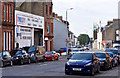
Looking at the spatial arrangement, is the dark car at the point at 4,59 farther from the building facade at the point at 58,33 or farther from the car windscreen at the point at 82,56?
the building facade at the point at 58,33

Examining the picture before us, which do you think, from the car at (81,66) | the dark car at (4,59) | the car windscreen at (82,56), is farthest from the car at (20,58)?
the car at (81,66)

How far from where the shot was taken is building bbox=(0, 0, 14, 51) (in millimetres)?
45719

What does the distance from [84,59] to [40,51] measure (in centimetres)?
2069

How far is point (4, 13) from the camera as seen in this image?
46812mm

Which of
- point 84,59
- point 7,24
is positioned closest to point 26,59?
point 7,24

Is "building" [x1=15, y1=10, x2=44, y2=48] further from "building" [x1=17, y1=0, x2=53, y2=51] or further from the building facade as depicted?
the building facade

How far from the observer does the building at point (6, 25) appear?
45719 millimetres

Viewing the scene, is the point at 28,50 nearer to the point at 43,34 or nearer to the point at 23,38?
the point at 23,38

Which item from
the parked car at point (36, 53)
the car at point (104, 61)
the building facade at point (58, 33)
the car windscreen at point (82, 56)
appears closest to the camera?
the car windscreen at point (82, 56)

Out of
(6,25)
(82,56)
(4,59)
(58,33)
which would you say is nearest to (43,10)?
(6,25)

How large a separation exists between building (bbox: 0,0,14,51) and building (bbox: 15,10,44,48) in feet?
5.10

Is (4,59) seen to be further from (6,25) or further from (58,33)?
(58,33)

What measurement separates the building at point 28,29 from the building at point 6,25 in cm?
155

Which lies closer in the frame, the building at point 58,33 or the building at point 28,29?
the building at point 28,29
